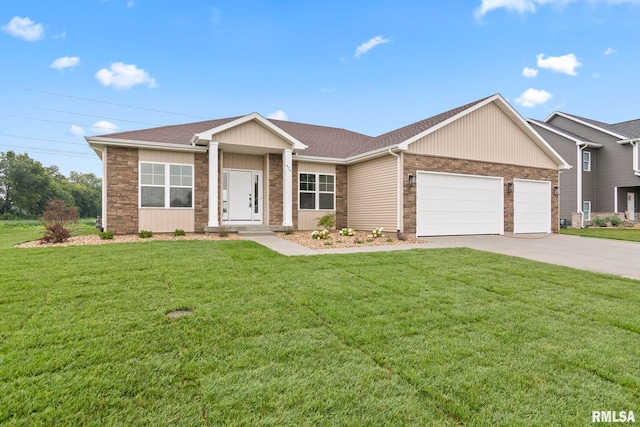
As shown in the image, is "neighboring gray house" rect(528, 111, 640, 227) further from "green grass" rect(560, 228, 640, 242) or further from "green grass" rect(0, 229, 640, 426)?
"green grass" rect(0, 229, 640, 426)

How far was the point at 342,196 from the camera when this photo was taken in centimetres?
1383

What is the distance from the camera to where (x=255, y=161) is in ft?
41.4

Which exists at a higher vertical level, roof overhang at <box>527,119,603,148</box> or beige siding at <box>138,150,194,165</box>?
roof overhang at <box>527,119,603,148</box>

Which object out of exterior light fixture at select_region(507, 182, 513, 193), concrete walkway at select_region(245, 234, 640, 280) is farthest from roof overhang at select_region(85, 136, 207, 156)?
exterior light fixture at select_region(507, 182, 513, 193)

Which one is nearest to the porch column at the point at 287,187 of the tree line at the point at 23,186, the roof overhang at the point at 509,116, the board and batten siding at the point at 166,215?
the board and batten siding at the point at 166,215

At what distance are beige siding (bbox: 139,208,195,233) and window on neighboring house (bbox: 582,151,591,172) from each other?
2321 cm

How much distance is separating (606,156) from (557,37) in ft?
31.1

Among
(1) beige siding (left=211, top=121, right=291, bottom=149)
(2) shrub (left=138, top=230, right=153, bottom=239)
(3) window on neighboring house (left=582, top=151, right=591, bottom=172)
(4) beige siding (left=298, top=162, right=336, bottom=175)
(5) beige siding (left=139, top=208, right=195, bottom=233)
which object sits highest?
(3) window on neighboring house (left=582, top=151, right=591, bottom=172)

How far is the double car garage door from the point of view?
11.4 meters

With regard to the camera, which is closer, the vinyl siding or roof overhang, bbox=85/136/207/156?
roof overhang, bbox=85/136/207/156

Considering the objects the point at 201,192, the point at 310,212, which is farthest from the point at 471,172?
the point at 201,192

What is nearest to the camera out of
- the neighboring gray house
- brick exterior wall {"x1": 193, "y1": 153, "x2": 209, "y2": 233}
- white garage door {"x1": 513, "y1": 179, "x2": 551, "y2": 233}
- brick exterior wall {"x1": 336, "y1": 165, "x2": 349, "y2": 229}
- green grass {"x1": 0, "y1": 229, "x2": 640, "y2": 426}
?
green grass {"x1": 0, "y1": 229, "x2": 640, "y2": 426}

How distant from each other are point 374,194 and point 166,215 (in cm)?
752

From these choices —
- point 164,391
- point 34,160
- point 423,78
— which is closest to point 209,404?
point 164,391
